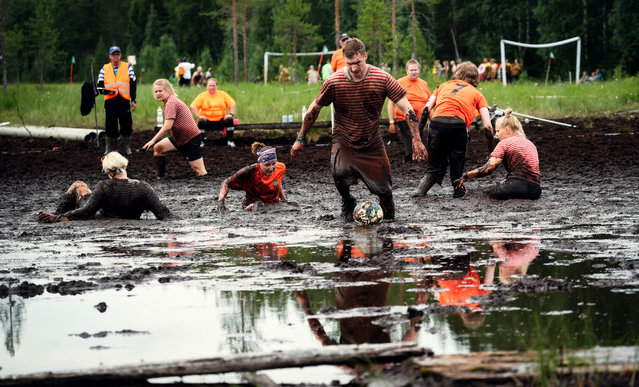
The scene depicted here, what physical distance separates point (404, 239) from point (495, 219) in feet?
5.90

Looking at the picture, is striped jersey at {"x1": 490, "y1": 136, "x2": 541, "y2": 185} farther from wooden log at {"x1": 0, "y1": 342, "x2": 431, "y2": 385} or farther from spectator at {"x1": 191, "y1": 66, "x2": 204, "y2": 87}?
spectator at {"x1": 191, "y1": 66, "x2": 204, "y2": 87}

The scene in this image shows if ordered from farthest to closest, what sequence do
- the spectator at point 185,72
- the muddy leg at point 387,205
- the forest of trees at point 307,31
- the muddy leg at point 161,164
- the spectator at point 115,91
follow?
the forest of trees at point 307,31
the spectator at point 185,72
the spectator at point 115,91
the muddy leg at point 161,164
the muddy leg at point 387,205

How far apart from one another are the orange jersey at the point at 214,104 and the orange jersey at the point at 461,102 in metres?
10.3

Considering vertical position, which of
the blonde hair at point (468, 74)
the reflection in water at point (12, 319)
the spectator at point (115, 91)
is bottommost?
the reflection in water at point (12, 319)

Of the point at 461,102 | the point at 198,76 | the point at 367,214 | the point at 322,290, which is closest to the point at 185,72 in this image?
the point at 198,76

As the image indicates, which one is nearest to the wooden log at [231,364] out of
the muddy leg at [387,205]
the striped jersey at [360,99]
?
the striped jersey at [360,99]

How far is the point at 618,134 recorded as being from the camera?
21.2 m

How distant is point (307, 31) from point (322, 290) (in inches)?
2090

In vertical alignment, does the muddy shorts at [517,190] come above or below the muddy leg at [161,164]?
above

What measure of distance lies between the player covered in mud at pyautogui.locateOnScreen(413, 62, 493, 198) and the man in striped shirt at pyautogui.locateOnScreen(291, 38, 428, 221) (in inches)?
70.6

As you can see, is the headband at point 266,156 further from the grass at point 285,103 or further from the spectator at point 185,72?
the spectator at point 185,72

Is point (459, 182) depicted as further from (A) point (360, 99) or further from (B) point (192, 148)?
(B) point (192, 148)

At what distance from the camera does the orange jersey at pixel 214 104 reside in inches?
893

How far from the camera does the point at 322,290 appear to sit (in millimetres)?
7070
